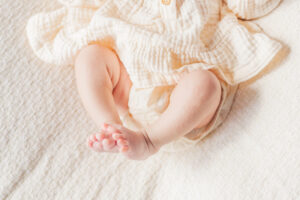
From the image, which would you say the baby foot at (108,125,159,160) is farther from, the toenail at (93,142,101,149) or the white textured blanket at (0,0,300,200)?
the white textured blanket at (0,0,300,200)

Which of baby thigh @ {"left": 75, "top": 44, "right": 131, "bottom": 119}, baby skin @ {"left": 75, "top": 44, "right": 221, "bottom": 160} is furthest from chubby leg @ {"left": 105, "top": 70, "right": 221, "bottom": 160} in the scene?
baby thigh @ {"left": 75, "top": 44, "right": 131, "bottom": 119}

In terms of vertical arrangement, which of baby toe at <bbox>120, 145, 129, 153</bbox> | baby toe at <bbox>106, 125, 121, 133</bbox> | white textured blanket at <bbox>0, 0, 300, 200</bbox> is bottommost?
white textured blanket at <bbox>0, 0, 300, 200</bbox>

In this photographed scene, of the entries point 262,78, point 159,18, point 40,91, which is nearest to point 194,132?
point 262,78

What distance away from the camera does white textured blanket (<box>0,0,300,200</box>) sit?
0.96m

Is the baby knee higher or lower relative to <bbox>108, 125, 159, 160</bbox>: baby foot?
higher

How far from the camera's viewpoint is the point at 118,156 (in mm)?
1176

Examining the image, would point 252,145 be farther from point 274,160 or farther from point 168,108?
point 168,108

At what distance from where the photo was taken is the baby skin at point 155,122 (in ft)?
2.88

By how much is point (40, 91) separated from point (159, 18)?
45 centimetres

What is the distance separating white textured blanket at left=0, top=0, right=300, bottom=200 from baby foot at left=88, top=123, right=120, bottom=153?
0.97 feet

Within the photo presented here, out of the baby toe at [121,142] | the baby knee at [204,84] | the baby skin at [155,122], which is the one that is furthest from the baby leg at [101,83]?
the baby knee at [204,84]

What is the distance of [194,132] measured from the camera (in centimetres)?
106

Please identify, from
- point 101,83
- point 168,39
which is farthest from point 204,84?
point 101,83

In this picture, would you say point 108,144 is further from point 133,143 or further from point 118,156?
point 118,156
